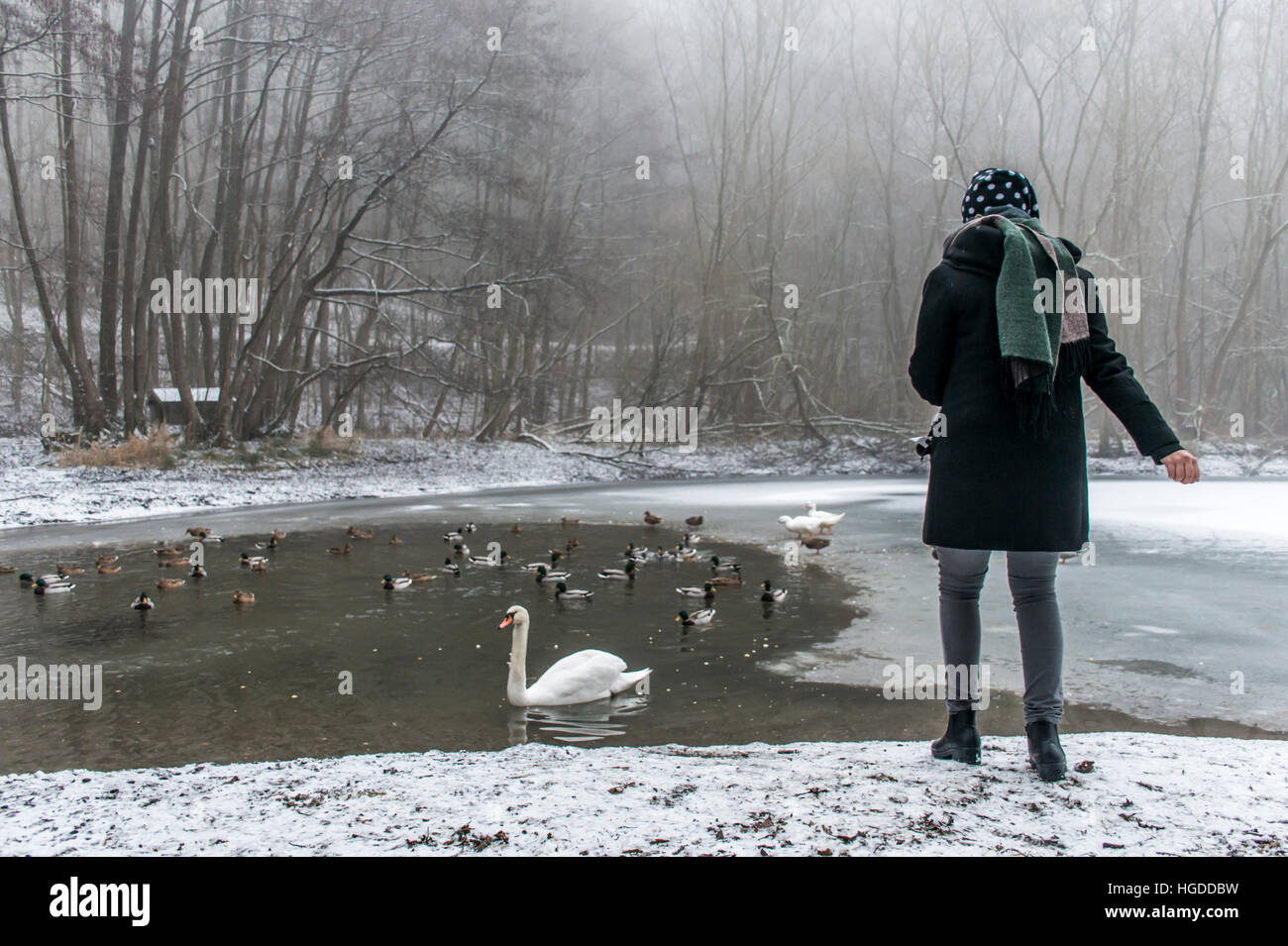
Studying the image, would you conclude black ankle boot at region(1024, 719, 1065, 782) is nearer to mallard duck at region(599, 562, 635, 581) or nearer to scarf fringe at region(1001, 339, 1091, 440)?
scarf fringe at region(1001, 339, 1091, 440)

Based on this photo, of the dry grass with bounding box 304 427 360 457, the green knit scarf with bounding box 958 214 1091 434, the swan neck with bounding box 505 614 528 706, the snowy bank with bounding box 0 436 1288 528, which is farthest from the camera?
the dry grass with bounding box 304 427 360 457

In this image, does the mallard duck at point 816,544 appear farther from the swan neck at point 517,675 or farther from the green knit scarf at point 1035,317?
the green knit scarf at point 1035,317

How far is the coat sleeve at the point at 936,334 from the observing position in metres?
3.47

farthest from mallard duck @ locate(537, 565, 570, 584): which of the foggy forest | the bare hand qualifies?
the foggy forest

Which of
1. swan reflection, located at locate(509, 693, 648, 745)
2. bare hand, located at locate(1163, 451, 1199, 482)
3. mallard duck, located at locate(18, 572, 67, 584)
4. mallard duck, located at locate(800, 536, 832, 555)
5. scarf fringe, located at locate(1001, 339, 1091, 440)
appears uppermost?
scarf fringe, located at locate(1001, 339, 1091, 440)

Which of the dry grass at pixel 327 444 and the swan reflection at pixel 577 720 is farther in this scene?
the dry grass at pixel 327 444

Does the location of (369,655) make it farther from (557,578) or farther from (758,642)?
(557,578)

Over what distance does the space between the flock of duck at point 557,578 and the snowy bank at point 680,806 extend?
1713mm

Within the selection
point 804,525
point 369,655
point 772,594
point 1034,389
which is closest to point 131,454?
point 804,525

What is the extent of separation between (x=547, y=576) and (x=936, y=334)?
279 inches

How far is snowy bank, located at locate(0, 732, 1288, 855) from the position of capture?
2748mm

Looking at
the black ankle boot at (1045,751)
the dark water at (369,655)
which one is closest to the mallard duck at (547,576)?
the dark water at (369,655)

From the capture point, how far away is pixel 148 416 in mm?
22250

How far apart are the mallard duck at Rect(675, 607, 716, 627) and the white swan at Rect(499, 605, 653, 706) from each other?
5.75ft
